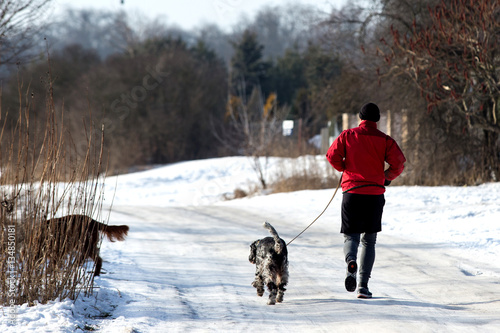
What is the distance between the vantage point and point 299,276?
7184mm

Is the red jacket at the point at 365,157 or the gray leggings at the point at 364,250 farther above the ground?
the red jacket at the point at 365,157

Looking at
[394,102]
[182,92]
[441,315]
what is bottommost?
[441,315]

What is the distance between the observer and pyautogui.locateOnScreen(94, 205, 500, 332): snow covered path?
506cm

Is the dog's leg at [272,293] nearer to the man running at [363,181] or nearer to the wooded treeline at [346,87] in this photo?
the man running at [363,181]

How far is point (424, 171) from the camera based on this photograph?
60.8 feet

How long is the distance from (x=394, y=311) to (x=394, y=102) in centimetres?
1498

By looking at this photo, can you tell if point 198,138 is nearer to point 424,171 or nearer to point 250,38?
point 250,38

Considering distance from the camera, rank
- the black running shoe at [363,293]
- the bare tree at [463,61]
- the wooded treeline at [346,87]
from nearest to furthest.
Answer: the black running shoe at [363,293] → the bare tree at [463,61] → the wooded treeline at [346,87]

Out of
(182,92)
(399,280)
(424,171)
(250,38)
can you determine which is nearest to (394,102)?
(424,171)

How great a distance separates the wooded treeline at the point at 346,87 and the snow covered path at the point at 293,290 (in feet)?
6.43

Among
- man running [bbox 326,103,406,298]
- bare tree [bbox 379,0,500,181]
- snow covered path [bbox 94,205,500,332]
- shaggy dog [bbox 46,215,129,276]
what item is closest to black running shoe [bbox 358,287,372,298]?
man running [bbox 326,103,406,298]

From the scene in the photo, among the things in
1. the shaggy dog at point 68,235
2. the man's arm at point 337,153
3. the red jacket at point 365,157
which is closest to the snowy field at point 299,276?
the shaggy dog at point 68,235

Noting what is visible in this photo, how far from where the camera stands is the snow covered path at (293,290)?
506 centimetres

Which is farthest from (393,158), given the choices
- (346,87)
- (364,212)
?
(346,87)
